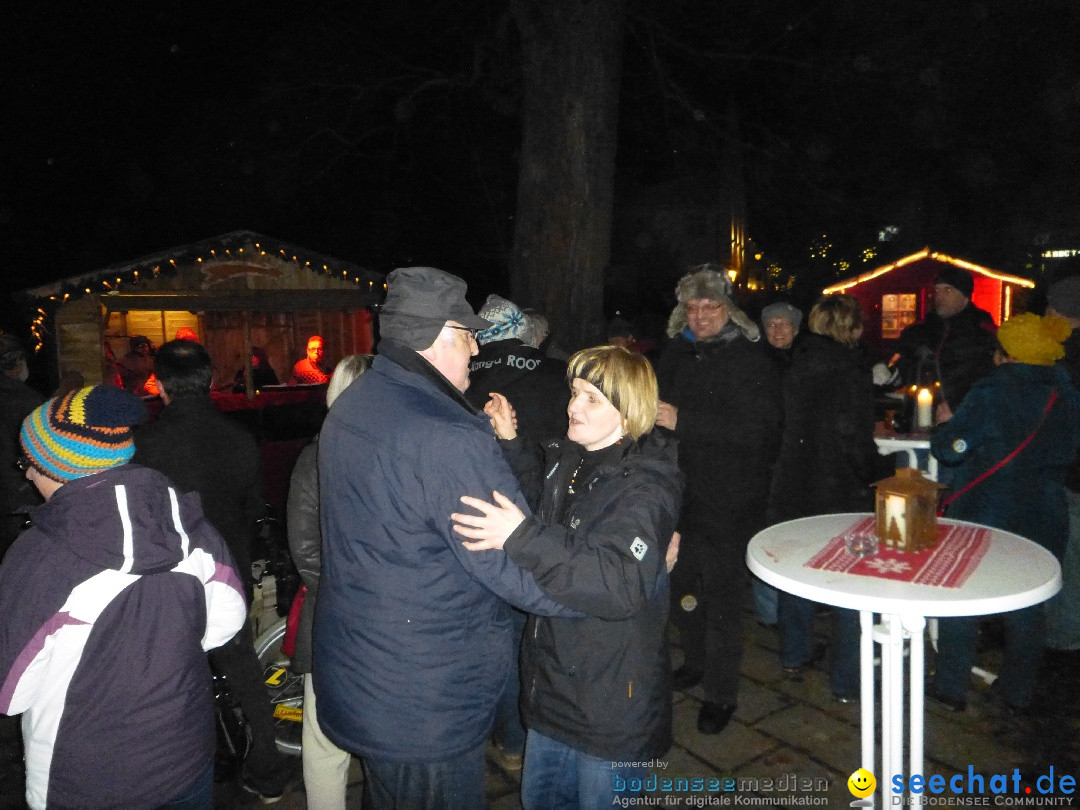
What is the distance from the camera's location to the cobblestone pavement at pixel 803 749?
311cm

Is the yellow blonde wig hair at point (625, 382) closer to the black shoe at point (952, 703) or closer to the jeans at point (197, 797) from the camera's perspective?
the jeans at point (197, 797)

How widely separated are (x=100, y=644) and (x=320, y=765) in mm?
1203

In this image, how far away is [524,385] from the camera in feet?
11.0

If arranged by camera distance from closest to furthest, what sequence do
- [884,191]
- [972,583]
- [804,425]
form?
1. [972,583]
2. [804,425]
3. [884,191]

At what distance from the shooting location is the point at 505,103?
9.09 m

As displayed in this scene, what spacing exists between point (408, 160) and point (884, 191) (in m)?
12.0

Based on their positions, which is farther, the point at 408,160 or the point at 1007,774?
the point at 408,160

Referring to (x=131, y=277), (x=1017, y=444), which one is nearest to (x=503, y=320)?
(x=1017, y=444)

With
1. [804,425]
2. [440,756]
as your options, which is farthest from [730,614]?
[440,756]

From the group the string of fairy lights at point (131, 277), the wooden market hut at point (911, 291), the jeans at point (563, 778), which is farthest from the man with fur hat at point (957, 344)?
the wooden market hut at point (911, 291)

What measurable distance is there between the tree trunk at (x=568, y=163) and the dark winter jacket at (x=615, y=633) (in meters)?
3.94

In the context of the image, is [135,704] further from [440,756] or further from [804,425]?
[804,425]

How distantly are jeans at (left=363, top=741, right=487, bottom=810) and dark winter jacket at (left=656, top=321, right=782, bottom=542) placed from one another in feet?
6.12

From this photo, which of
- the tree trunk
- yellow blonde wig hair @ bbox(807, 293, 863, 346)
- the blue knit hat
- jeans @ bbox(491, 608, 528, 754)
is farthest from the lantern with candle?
the tree trunk
